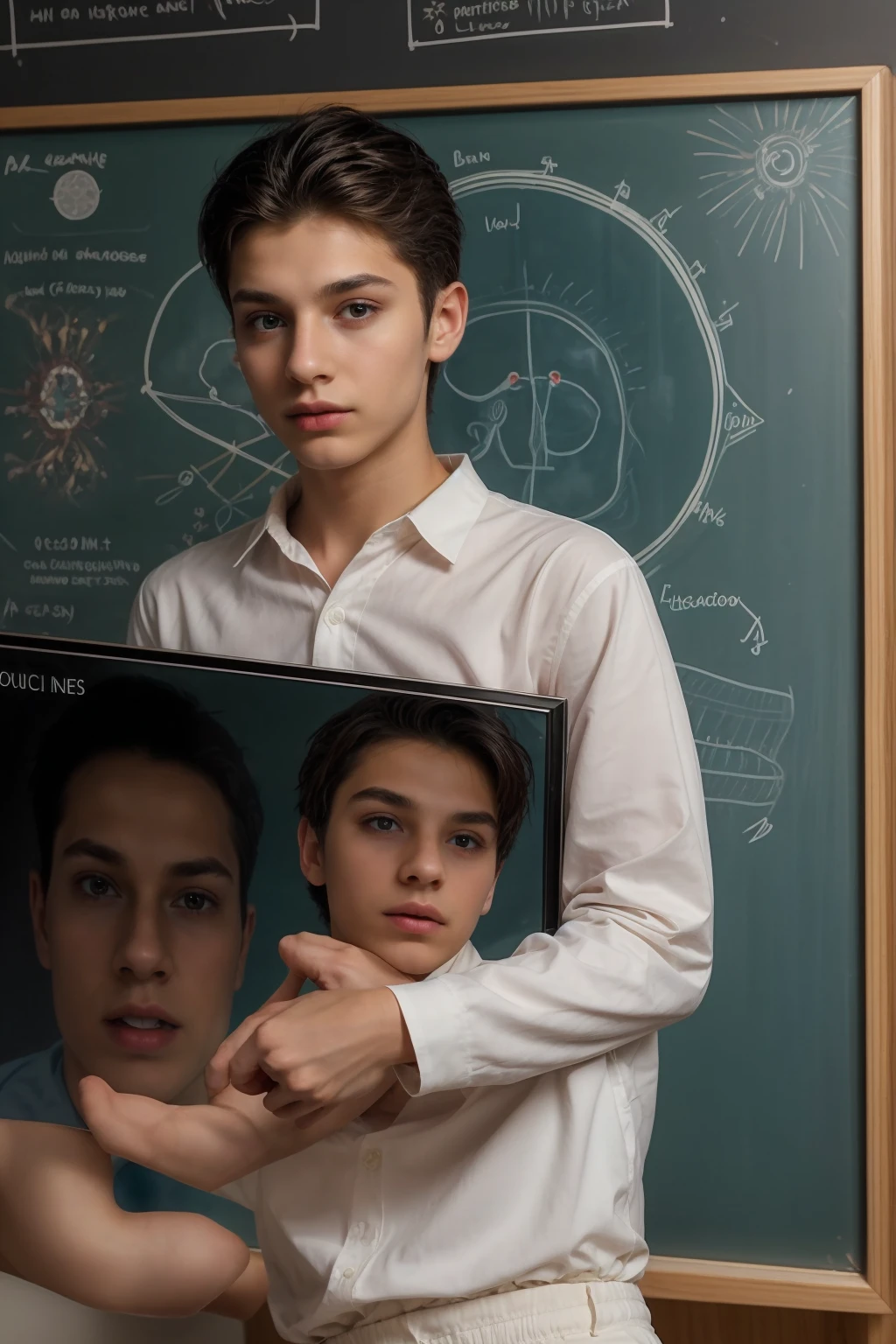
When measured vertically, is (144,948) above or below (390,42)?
below

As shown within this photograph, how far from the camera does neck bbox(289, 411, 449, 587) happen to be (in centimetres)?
114

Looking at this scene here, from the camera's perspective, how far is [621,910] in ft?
3.19

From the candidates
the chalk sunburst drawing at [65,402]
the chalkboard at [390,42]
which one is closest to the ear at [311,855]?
the chalk sunburst drawing at [65,402]

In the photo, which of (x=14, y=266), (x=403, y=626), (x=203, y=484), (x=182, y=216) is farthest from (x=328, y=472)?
(x=14, y=266)

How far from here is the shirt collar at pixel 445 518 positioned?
1.11 m

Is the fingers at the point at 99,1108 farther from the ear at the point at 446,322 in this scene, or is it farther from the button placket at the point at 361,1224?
the ear at the point at 446,322

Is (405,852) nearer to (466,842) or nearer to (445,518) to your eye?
(466,842)

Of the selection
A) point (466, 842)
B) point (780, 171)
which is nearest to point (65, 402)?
point (780, 171)

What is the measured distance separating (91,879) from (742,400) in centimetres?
134

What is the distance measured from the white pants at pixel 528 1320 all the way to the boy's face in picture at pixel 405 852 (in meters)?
0.27

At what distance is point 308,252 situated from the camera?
3.43 ft

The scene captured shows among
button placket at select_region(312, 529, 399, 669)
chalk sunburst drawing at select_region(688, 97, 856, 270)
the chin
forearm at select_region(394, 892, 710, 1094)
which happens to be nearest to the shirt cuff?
forearm at select_region(394, 892, 710, 1094)

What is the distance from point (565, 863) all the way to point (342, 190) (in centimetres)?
60

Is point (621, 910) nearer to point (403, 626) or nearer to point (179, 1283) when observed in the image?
point (403, 626)
